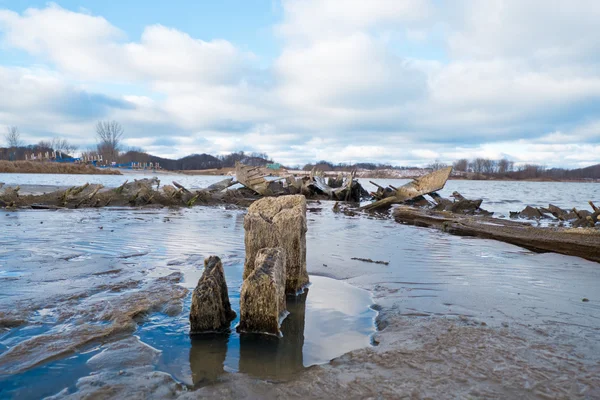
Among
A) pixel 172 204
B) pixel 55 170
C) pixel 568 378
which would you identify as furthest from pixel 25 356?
pixel 55 170

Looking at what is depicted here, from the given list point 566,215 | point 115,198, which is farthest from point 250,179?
point 566,215

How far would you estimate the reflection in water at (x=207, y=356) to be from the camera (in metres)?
2.88

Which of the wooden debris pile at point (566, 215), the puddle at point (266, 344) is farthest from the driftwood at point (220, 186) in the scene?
the puddle at point (266, 344)

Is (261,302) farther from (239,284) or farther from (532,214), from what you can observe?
(532,214)

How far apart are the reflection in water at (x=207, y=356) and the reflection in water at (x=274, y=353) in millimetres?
159

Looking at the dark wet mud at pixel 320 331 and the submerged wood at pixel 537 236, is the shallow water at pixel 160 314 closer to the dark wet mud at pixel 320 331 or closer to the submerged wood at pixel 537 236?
the dark wet mud at pixel 320 331

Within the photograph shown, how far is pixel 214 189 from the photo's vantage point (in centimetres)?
2366

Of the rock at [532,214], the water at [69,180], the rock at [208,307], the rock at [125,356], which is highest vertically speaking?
the water at [69,180]

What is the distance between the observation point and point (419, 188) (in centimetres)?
2133

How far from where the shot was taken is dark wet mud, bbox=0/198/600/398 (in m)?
2.76

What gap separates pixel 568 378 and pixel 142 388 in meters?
2.99

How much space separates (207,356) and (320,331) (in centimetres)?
116

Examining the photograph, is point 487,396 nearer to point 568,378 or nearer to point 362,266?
point 568,378

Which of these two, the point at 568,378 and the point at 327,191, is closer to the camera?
the point at 568,378
